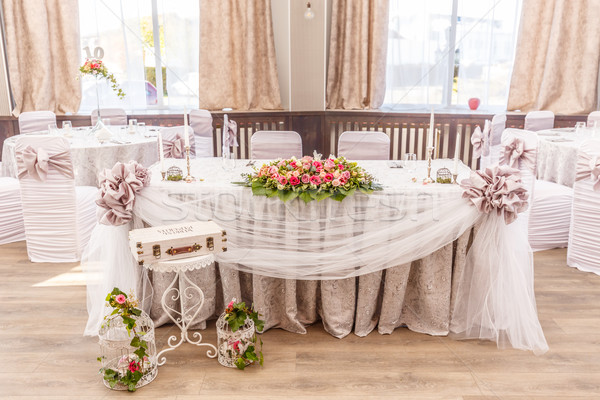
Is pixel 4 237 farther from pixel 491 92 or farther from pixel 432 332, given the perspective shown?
pixel 491 92

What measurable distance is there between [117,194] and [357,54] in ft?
12.6

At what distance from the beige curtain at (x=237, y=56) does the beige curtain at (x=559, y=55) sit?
272 centimetres

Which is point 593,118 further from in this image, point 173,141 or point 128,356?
point 128,356

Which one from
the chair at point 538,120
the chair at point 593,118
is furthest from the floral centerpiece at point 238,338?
the chair at point 593,118

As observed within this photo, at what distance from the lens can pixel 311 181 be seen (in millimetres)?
2656

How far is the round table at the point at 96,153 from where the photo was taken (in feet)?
13.6

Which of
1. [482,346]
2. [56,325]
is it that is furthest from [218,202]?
[482,346]

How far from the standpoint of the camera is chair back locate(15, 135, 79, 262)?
12.0ft

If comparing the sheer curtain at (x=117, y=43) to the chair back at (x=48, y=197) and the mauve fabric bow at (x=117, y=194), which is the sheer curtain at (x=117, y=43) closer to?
the chair back at (x=48, y=197)

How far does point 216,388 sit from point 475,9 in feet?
16.5

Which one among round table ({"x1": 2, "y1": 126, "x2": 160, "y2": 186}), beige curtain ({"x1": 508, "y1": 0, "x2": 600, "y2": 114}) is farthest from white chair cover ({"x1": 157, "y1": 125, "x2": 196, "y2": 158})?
beige curtain ({"x1": 508, "y1": 0, "x2": 600, "y2": 114})

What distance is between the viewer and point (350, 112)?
5.78 metres

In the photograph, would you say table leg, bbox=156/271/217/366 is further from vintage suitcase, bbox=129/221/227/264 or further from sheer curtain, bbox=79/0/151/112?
sheer curtain, bbox=79/0/151/112

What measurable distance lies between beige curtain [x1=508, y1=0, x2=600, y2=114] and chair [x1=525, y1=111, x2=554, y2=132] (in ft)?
1.26
